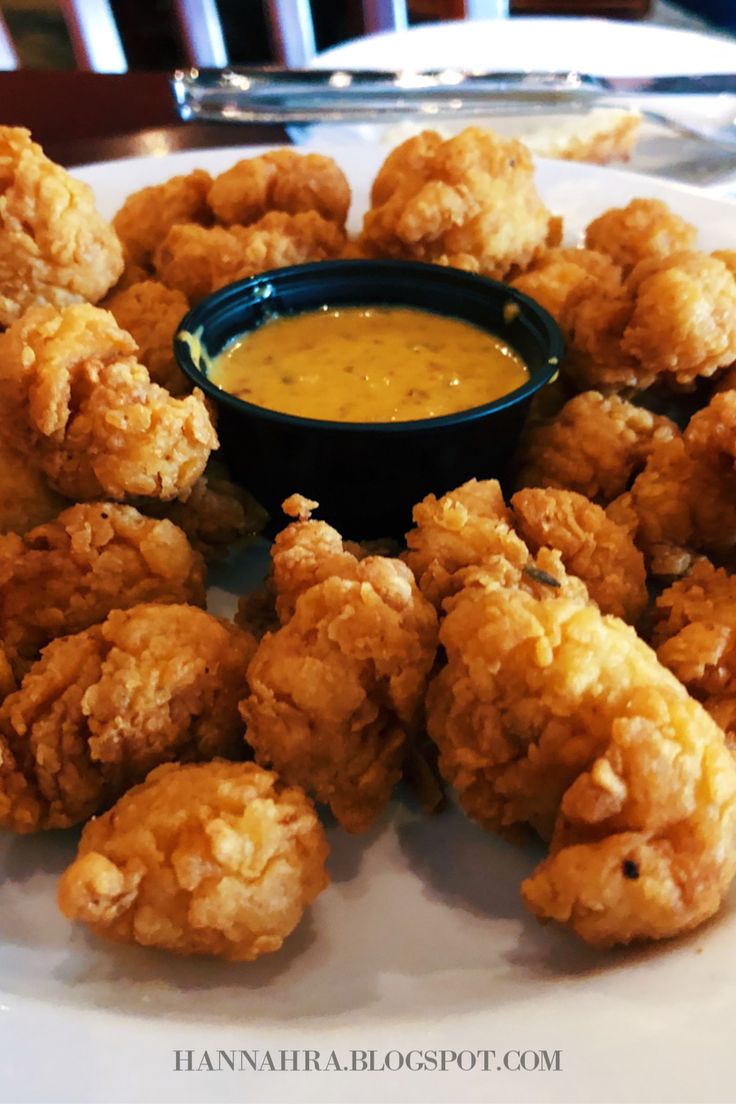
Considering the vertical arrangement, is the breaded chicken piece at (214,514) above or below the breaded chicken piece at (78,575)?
below

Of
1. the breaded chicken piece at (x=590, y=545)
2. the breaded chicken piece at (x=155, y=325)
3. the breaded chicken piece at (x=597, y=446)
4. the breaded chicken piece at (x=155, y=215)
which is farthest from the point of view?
the breaded chicken piece at (x=155, y=215)

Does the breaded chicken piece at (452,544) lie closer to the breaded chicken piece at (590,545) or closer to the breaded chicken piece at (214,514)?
the breaded chicken piece at (590,545)

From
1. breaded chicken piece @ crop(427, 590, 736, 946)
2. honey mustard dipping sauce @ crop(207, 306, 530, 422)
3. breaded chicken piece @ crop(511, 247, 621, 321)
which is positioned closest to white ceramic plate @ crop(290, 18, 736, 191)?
breaded chicken piece @ crop(511, 247, 621, 321)

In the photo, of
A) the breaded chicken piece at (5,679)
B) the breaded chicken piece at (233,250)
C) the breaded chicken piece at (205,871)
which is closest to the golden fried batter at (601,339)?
the breaded chicken piece at (233,250)

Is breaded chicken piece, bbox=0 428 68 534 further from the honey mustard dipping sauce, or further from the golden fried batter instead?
the golden fried batter

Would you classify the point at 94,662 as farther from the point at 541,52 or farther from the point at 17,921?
the point at 541,52

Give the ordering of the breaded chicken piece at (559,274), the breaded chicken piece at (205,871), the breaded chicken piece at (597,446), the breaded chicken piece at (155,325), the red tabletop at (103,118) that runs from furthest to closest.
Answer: the red tabletop at (103,118) < the breaded chicken piece at (559,274) < the breaded chicken piece at (155,325) < the breaded chicken piece at (597,446) < the breaded chicken piece at (205,871)

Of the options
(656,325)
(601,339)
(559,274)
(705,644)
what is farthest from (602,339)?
(705,644)
